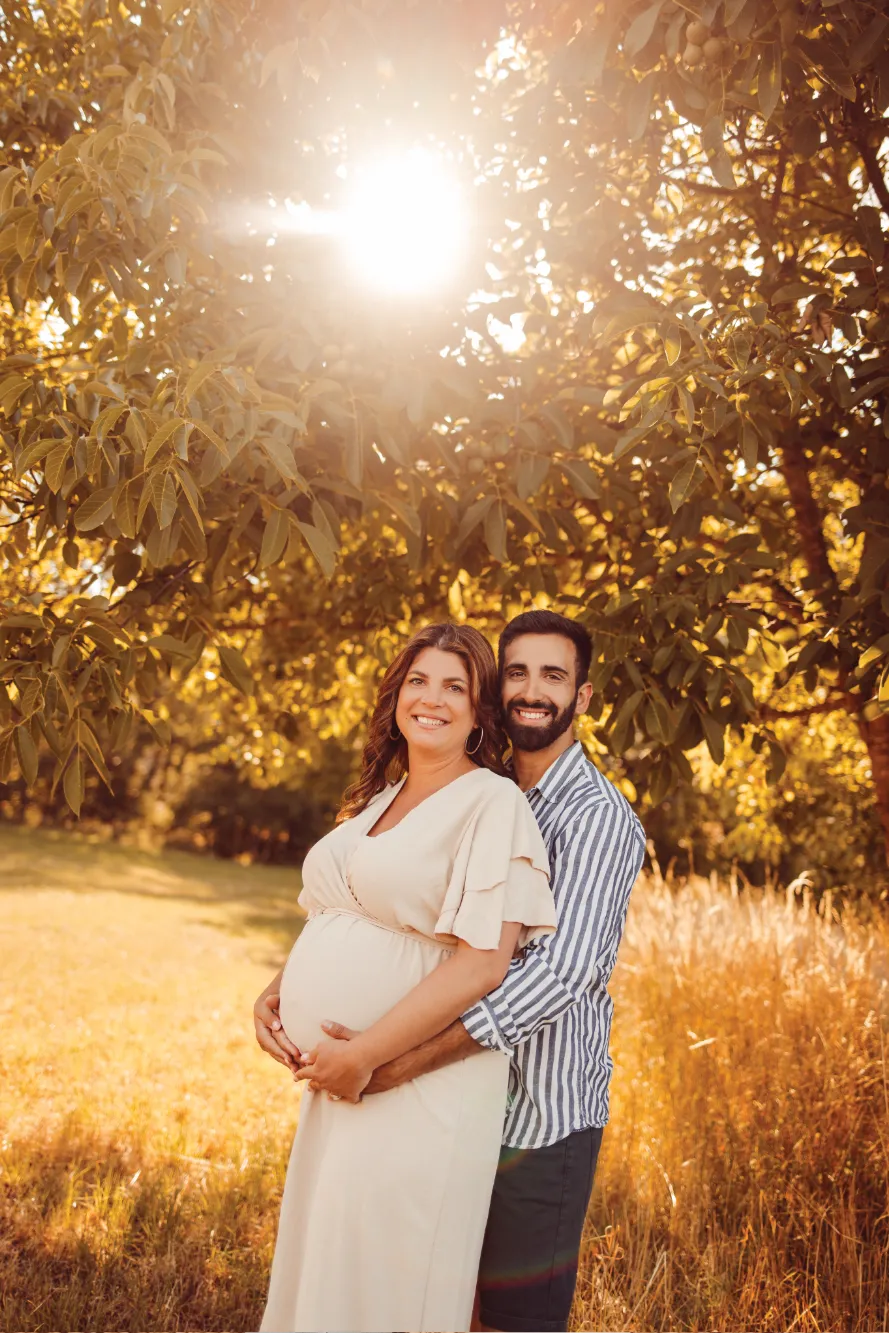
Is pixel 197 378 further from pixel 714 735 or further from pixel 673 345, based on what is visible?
pixel 714 735

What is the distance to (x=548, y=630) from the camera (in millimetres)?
2619

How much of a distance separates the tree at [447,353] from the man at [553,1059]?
94 cm

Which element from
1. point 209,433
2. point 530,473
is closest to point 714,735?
point 530,473

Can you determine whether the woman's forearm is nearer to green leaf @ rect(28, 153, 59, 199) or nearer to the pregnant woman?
the pregnant woman

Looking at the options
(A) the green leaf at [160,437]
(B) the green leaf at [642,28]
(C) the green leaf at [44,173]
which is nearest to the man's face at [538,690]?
(A) the green leaf at [160,437]

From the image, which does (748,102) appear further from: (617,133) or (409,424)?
(409,424)

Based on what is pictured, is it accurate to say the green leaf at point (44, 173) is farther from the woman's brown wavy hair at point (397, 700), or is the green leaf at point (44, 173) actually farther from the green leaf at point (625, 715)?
the green leaf at point (625, 715)

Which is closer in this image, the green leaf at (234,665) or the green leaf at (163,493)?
the green leaf at (163,493)

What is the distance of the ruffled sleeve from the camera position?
6.78 ft

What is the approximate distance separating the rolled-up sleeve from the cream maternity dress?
0.06 meters

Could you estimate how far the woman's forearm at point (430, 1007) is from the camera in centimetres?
203

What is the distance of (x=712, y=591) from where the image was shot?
3.30 meters

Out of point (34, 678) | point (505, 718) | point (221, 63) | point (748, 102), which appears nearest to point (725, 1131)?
point (505, 718)

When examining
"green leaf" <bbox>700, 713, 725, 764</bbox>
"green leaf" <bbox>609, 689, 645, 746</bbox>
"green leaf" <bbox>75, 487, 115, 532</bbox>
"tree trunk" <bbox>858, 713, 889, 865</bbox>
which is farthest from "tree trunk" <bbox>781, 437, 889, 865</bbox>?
"green leaf" <bbox>75, 487, 115, 532</bbox>
